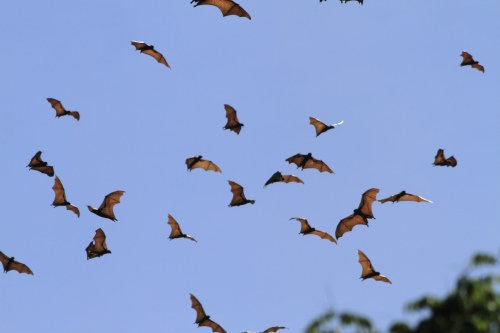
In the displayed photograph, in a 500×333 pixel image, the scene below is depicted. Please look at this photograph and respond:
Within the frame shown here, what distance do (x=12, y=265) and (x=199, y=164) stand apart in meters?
7.59

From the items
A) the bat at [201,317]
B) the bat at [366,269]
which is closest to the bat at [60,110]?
the bat at [201,317]

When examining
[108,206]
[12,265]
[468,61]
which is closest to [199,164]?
[108,206]

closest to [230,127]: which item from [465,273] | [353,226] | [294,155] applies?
[294,155]

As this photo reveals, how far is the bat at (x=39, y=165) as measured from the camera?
2773 centimetres

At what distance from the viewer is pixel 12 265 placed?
29.0m

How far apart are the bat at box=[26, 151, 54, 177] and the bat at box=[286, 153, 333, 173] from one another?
7.93 metres

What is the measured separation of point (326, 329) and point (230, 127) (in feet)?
43.2

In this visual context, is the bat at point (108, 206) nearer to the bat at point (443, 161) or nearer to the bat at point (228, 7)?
the bat at point (228, 7)

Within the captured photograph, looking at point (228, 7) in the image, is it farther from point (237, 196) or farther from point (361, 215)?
point (361, 215)

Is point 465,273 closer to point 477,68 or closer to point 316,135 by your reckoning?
point 316,135

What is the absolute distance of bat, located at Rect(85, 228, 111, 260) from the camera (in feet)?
84.9

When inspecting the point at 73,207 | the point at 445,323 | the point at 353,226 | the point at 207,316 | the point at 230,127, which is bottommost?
the point at 445,323

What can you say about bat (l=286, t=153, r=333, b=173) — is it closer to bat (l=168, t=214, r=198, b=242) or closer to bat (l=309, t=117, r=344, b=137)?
bat (l=309, t=117, r=344, b=137)

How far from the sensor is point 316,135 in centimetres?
2656
